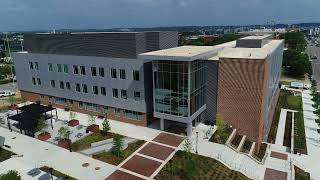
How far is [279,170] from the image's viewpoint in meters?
36.1

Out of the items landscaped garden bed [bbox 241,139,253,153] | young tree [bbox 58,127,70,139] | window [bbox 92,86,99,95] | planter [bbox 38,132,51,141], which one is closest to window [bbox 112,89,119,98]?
window [bbox 92,86,99,95]

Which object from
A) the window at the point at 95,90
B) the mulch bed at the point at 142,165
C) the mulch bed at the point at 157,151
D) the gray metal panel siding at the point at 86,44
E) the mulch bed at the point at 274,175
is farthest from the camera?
the window at the point at 95,90

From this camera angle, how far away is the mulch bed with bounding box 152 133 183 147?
40.2 meters

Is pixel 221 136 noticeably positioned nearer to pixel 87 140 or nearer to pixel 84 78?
pixel 87 140

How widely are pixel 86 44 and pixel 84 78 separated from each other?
680 centimetres

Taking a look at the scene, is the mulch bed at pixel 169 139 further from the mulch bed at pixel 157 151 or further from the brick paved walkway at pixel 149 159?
the mulch bed at pixel 157 151

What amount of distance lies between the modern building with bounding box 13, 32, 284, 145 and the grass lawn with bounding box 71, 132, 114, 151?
22.2ft

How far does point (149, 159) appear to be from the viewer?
35938 millimetres

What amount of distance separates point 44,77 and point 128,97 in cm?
2259

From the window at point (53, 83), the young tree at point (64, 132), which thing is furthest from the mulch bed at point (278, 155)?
the window at point (53, 83)

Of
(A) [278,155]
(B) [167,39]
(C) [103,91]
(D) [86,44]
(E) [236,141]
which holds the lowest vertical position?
(A) [278,155]

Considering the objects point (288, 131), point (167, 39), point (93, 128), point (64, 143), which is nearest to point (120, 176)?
point (64, 143)

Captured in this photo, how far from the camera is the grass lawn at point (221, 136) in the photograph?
3984cm

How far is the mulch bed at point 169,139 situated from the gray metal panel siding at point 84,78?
6.08 metres
